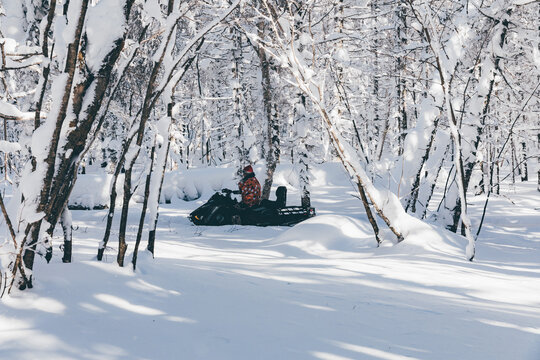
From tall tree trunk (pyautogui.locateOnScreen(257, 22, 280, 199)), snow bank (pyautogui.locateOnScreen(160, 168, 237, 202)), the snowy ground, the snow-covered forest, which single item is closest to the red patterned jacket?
the snow-covered forest

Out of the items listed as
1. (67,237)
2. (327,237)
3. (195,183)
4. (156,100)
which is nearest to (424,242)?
(327,237)

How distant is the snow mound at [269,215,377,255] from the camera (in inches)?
274

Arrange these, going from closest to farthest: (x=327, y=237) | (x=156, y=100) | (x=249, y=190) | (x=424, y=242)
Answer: (x=156, y=100)
(x=424, y=242)
(x=327, y=237)
(x=249, y=190)

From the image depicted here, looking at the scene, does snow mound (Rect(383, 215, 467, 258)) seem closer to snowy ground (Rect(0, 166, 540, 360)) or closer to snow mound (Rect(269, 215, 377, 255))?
snow mound (Rect(269, 215, 377, 255))

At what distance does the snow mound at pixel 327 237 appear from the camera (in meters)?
6.96

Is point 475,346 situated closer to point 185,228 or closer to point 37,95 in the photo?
point 37,95

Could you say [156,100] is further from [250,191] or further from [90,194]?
[90,194]

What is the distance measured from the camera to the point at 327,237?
7371 millimetres

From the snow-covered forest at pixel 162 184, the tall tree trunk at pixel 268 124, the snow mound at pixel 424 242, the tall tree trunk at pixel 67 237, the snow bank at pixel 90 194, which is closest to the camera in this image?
the snow-covered forest at pixel 162 184

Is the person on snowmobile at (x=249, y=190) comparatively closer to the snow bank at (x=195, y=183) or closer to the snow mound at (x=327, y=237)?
the snow mound at (x=327, y=237)

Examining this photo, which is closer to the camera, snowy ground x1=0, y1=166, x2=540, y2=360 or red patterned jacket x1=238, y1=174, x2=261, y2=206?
snowy ground x1=0, y1=166, x2=540, y2=360

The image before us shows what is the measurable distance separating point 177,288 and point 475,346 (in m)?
1.91

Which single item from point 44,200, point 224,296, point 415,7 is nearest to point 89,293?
point 44,200

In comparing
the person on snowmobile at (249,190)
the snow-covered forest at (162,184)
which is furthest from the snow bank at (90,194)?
the person on snowmobile at (249,190)
